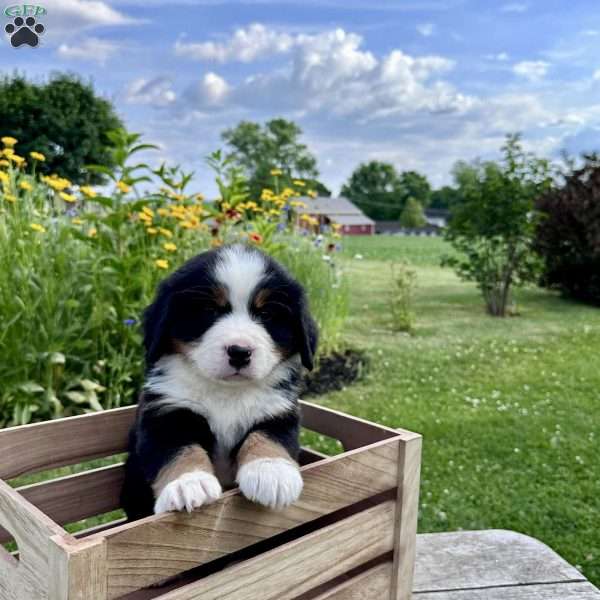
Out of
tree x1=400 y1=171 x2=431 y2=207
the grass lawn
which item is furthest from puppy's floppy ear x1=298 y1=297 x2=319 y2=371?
tree x1=400 y1=171 x2=431 y2=207

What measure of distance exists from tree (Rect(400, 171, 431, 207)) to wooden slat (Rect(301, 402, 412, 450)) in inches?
2606

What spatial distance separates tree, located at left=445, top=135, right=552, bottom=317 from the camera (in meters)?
11.7

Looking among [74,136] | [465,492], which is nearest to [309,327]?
[465,492]

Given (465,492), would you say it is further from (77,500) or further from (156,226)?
(156,226)

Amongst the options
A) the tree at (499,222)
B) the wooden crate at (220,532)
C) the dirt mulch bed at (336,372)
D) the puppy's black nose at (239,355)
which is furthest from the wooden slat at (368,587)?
the tree at (499,222)

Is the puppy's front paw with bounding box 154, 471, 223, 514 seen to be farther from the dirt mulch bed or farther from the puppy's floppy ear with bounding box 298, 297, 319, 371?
the dirt mulch bed

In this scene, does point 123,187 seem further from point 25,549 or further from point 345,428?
point 25,549

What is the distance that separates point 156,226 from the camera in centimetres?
577

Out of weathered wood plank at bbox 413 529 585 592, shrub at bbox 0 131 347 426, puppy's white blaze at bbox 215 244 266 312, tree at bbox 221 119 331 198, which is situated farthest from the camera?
tree at bbox 221 119 331 198

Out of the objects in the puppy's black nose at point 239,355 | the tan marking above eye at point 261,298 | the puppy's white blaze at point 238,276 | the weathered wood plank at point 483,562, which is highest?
the puppy's white blaze at point 238,276

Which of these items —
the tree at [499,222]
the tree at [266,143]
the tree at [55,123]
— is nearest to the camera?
the tree at [499,222]

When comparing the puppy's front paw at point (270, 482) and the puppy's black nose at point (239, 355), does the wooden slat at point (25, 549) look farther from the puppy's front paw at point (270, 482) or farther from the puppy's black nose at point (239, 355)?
the puppy's black nose at point (239, 355)

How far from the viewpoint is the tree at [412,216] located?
6103cm

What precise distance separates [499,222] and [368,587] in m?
10.4
